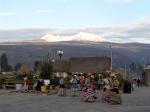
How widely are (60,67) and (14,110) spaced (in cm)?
8150

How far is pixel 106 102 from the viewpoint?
1175 inches

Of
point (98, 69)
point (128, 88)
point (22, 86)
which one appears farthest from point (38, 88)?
point (98, 69)

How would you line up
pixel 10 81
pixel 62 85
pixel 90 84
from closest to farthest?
pixel 90 84 → pixel 62 85 → pixel 10 81

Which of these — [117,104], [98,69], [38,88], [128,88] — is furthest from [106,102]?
[98,69]

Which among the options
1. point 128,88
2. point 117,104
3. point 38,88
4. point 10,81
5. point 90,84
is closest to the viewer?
point 117,104

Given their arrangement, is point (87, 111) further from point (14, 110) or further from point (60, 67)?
point (60, 67)

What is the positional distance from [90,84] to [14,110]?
29.8 feet

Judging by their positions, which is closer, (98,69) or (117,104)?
(117,104)

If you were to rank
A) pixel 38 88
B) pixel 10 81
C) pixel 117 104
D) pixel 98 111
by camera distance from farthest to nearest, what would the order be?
pixel 10 81 → pixel 38 88 → pixel 117 104 → pixel 98 111

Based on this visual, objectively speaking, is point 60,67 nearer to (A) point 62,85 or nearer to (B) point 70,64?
(B) point 70,64

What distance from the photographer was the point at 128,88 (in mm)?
45031

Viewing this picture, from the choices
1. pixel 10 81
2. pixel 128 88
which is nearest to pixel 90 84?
pixel 128 88

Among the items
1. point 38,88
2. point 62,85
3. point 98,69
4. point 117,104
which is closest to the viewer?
point 117,104

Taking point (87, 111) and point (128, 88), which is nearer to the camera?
point (87, 111)
